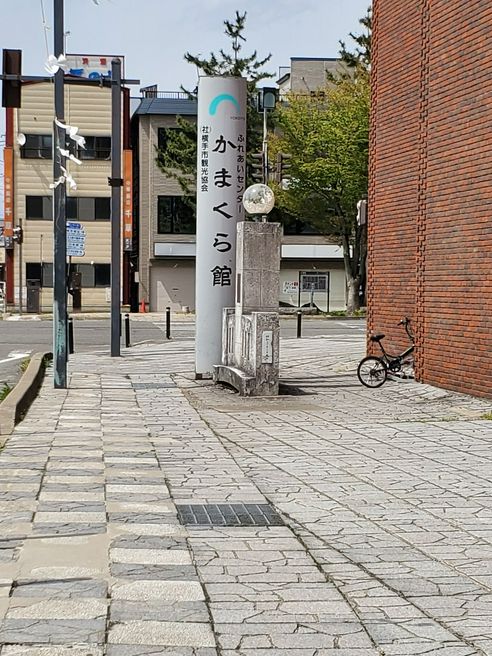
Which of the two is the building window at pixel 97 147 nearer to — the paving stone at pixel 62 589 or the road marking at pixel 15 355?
the road marking at pixel 15 355

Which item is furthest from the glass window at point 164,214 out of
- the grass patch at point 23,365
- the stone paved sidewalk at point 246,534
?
the stone paved sidewalk at point 246,534

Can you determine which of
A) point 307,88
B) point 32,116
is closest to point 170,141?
point 32,116

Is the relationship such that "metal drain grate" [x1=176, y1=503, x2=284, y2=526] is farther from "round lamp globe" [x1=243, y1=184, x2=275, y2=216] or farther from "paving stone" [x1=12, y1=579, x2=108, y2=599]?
"round lamp globe" [x1=243, y1=184, x2=275, y2=216]

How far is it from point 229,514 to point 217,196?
1098 centimetres

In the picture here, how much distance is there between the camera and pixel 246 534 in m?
6.60

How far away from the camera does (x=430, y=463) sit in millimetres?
9273

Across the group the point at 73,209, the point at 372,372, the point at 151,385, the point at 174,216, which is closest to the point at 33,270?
the point at 73,209

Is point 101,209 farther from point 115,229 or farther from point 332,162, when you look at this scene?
point 115,229

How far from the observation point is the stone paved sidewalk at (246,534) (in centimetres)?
462

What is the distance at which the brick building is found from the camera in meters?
14.1

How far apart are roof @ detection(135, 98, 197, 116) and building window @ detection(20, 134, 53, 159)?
5575mm

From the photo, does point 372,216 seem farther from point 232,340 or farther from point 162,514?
point 162,514

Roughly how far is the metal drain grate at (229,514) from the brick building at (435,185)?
7142 millimetres

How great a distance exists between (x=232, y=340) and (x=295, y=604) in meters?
11.7
